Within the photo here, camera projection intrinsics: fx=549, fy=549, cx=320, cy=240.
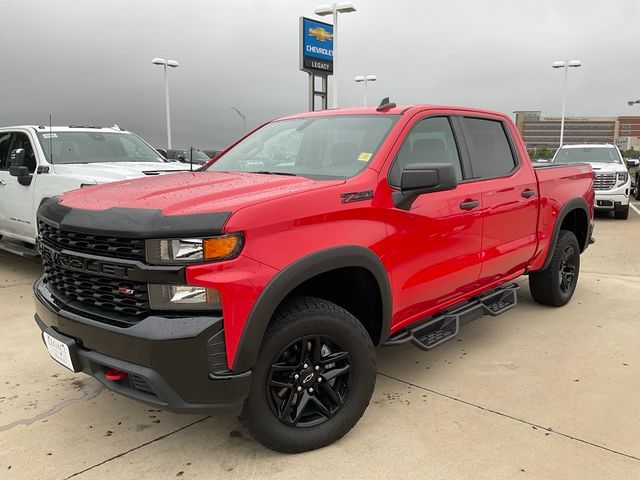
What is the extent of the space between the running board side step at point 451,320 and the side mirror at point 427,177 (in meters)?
0.95

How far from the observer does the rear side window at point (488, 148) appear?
3.98m

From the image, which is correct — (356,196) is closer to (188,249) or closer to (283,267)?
(283,267)

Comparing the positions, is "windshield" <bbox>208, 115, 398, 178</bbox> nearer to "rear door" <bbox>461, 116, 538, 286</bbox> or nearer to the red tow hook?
"rear door" <bbox>461, 116, 538, 286</bbox>

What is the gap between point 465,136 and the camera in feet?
13.0

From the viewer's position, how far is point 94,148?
22.6 feet

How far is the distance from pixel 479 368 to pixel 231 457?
76.6 inches

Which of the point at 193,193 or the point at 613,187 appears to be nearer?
the point at 193,193

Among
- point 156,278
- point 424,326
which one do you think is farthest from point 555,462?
point 156,278

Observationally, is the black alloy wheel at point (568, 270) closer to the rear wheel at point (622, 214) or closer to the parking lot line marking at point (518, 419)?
the parking lot line marking at point (518, 419)

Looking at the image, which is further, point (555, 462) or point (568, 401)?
point (568, 401)

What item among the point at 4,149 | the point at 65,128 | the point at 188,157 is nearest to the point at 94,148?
the point at 65,128

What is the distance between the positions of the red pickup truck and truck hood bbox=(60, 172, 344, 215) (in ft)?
0.05

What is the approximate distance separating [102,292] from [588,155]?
13.6 m

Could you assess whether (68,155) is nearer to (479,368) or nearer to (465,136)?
(465,136)
